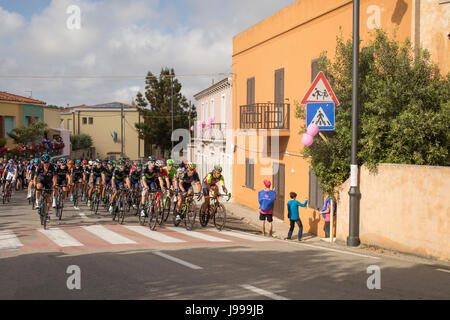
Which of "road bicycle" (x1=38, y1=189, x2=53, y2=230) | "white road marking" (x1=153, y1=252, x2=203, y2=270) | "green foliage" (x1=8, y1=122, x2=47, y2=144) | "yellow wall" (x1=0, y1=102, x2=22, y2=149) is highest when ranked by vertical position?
"yellow wall" (x1=0, y1=102, x2=22, y2=149)

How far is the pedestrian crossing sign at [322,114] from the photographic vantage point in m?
11.8

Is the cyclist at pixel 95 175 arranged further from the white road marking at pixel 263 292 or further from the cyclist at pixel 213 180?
the white road marking at pixel 263 292

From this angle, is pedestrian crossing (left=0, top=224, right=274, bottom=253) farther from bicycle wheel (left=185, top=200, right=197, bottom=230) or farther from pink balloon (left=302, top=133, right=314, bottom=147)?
pink balloon (left=302, top=133, right=314, bottom=147)

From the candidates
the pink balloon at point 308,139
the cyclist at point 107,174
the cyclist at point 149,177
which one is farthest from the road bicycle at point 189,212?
the cyclist at point 107,174

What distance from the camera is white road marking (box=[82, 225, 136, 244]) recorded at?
39.1 ft

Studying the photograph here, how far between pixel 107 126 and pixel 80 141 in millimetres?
5958

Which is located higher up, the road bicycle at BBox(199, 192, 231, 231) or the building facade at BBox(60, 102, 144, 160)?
the building facade at BBox(60, 102, 144, 160)

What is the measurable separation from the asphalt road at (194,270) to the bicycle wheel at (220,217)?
167 centimetres

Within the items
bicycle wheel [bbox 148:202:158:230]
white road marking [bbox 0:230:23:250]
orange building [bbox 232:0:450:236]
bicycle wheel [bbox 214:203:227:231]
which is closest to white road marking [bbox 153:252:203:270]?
white road marking [bbox 0:230:23:250]

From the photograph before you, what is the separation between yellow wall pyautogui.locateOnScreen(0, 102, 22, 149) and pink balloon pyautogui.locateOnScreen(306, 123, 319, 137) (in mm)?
34793

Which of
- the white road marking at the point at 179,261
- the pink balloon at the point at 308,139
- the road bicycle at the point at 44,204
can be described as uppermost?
the pink balloon at the point at 308,139

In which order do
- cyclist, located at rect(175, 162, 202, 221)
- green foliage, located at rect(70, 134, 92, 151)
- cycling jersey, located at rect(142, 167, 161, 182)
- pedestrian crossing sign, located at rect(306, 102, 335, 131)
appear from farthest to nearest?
green foliage, located at rect(70, 134, 92, 151)
cycling jersey, located at rect(142, 167, 161, 182)
cyclist, located at rect(175, 162, 202, 221)
pedestrian crossing sign, located at rect(306, 102, 335, 131)

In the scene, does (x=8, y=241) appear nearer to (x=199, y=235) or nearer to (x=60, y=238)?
(x=60, y=238)

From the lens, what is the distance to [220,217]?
14.9 m
